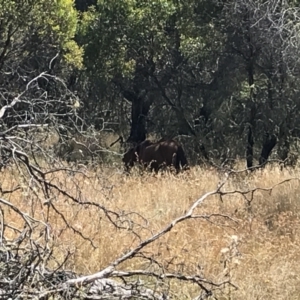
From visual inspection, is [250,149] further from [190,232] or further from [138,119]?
[190,232]

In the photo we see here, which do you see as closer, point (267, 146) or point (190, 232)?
point (190, 232)

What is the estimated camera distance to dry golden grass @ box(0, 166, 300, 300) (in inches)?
217

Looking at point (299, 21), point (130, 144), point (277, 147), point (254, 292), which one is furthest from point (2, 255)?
point (130, 144)

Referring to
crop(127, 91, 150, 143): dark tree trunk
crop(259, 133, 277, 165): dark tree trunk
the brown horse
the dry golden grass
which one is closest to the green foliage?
the brown horse

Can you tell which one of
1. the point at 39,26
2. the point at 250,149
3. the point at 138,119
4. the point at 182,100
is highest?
the point at 138,119

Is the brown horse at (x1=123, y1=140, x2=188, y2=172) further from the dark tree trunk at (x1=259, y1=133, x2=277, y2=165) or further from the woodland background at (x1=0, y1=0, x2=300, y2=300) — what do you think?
the dark tree trunk at (x1=259, y1=133, x2=277, y2=165)

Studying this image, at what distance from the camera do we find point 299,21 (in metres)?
10.2

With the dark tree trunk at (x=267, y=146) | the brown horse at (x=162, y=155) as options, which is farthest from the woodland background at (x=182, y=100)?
the brown horse at (x=162, y=155)

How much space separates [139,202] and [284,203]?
1982 millimetres

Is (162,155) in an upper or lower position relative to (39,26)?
lower

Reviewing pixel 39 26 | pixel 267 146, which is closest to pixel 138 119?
pixel 267 146

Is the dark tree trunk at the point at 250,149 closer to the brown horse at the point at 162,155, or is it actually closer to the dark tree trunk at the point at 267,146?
the dark tree trunk at the point at 267,146

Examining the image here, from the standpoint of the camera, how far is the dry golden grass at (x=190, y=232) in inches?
217

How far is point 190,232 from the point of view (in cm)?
741
